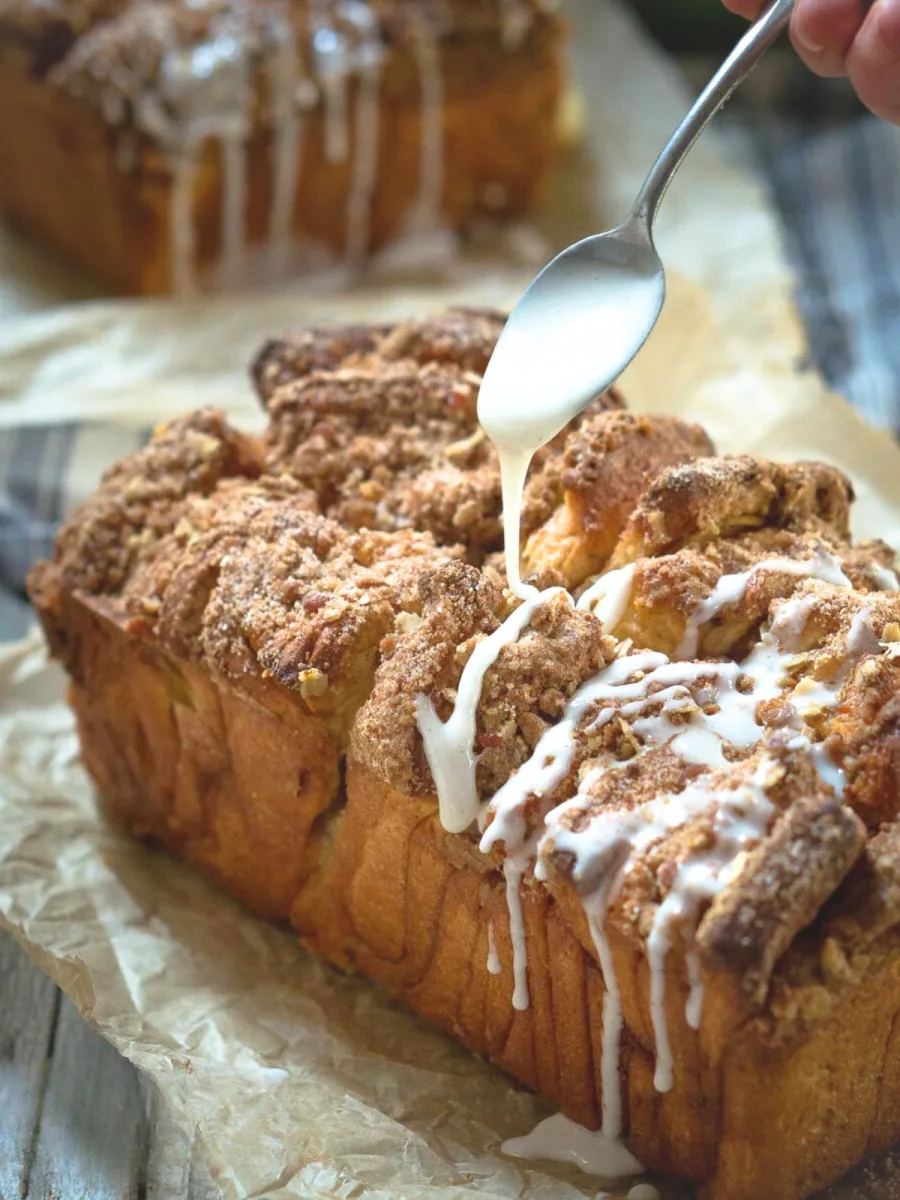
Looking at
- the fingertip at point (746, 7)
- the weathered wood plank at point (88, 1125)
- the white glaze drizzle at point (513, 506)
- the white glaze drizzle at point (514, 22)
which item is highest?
the white glaze drizzle at point (514, 22)

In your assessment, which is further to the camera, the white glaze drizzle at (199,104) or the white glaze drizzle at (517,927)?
the white glaze drizzle at (199,104)

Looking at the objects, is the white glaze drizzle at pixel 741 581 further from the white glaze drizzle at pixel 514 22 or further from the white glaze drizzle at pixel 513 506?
the white glaze drizzle at pixel 514 22

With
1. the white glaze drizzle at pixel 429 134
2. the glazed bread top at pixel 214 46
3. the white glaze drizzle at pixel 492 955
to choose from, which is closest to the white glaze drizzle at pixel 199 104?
the glazed bread top at pixel 214 46

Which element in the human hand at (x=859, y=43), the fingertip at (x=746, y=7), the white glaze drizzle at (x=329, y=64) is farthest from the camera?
the white glaze drizzle at (x=329, y=64)

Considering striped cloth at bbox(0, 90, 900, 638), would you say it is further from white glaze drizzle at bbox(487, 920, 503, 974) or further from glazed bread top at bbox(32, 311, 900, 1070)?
white glaze drizzle at bbox(487, 920, 503, 974)

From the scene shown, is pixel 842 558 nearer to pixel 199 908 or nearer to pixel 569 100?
pixel 199 908

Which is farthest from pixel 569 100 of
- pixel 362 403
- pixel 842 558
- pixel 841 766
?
pixel 841 766

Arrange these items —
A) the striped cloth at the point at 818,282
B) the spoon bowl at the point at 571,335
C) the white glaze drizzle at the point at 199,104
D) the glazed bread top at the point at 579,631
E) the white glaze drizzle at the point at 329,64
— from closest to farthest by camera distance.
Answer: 1. the glazed bread top at the point at 579,631
2. the spoon bowl at the point at 571,335
3. the striped cloth at the point at 818,282
4. the white glaze drizzle at the point at 199,104
5. the white glaze drizzle at the point at 329,64

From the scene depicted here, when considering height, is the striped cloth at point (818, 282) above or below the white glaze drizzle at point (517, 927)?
above

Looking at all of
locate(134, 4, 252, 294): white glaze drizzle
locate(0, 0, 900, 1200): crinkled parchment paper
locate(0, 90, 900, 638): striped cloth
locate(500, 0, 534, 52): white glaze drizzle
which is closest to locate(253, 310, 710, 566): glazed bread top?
locate(0, 0, 900, 1200): crinkled parchment paper
